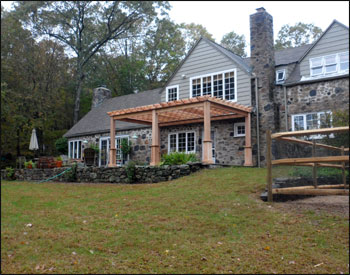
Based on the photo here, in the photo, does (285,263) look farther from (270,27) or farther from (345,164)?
(270,27)

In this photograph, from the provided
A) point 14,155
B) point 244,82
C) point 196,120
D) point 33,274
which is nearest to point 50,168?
point 14,155

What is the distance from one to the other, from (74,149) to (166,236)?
55.3 ft

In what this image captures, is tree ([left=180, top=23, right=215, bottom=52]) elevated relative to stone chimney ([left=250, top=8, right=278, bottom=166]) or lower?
elevated

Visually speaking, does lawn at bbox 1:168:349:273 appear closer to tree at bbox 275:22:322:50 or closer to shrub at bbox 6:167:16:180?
shrub at bbox 6:167:16:180

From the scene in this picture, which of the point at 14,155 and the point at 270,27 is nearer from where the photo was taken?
the point at 270,27

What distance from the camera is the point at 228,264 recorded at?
4062 millimetres

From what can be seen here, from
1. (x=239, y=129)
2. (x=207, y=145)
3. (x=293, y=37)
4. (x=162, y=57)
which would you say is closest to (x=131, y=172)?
(x=207, y=145)

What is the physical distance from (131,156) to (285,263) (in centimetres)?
1404

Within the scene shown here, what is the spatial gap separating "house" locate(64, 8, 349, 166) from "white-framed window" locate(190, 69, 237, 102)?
4cm

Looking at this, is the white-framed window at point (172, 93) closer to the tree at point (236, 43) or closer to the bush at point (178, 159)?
the bush at point (178, 159)

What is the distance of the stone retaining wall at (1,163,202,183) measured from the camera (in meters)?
11.0

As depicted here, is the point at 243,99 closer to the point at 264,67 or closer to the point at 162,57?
the point at 264,67

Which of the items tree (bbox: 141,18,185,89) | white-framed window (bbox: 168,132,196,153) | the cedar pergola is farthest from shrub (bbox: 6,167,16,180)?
tree (bbox: 141,18,185,89)

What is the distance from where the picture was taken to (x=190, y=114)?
14727 millimetres
